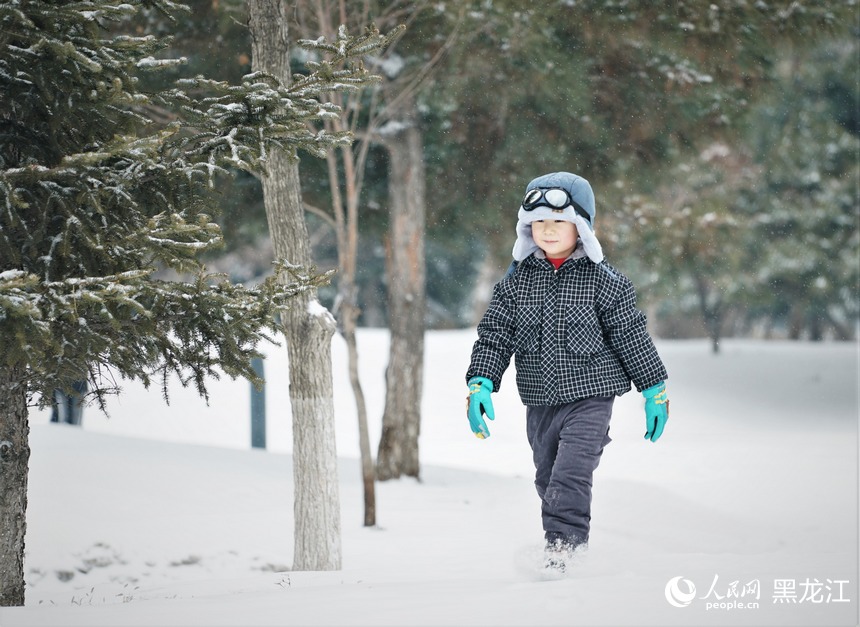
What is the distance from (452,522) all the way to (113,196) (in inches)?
194

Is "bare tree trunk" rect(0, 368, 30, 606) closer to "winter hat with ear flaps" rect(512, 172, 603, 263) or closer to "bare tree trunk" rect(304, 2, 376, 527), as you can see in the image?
"winter hat with ear flaps" rect(512, 172, 603, 263)

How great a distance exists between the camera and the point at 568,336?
4.39 m

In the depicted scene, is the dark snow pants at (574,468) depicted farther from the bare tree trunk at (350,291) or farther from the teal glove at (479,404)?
the bare tree trunk at (350,291)

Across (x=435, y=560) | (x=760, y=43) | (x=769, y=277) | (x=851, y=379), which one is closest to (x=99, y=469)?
(x=435, y=560)

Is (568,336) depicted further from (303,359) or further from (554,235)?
(303,359)

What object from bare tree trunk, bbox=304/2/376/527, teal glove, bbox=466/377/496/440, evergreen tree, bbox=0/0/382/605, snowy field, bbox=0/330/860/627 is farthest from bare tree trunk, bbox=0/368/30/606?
bare tree trunk, bbox=304/2/376/527

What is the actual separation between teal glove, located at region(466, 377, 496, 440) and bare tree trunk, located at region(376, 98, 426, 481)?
591 cm

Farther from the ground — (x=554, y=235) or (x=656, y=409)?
(x=554, y=235)

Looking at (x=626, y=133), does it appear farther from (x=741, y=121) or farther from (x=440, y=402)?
(x=440, y=402)

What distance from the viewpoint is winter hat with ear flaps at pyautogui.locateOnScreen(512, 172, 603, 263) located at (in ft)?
14.6

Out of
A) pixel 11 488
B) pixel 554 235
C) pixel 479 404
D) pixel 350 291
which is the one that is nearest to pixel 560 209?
pixel 554 235

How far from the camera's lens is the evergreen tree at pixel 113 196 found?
434 centimetres

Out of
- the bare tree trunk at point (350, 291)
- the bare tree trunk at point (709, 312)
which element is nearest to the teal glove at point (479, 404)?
the bare tree trunk at point (350, 291)

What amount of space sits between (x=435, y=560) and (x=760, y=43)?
612cm
